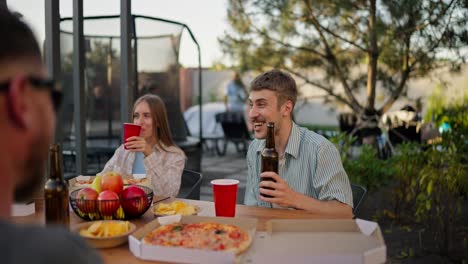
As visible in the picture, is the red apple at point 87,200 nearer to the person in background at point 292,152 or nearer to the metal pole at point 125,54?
the person in background at point 292,152

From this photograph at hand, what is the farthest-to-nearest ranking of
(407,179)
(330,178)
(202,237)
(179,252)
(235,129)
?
(235,129), (407,179), (330,178), (202,237), (179,252)

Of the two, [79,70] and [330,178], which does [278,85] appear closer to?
[330,178]

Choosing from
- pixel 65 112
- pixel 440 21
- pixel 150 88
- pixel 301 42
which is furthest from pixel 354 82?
pixel 65 112

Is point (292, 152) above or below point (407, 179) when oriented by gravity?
above

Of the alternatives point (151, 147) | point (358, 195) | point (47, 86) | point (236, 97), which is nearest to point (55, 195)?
point (47, 86)

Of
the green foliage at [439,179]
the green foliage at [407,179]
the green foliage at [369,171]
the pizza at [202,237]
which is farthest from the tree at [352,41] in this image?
the pizza at [202,237]

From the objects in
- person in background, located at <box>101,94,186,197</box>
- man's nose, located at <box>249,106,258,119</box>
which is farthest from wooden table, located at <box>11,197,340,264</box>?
person in background, located at <box>101,94,186,197</box>

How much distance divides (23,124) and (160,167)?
2.12 meters

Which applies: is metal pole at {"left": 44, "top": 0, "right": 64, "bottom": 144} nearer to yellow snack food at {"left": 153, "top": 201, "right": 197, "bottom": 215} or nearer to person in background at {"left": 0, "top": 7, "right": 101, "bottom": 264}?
yellow snack food at {"left": 153, "top": 201, "right": 197, "bottom": 215}

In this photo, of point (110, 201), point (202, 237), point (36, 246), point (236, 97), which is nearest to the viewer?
point (36, 246)

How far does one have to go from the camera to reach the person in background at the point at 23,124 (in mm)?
675

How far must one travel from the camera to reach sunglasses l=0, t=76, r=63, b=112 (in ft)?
2.24

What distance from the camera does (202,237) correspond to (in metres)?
1.49

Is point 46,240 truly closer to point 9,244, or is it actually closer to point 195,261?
point 9,244
